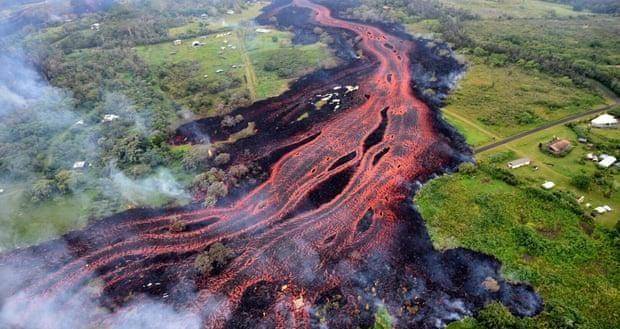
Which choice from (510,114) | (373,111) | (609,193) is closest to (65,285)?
(373,111)

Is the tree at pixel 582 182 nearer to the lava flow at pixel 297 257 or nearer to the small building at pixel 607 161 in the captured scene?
the small building at pixel 607 161

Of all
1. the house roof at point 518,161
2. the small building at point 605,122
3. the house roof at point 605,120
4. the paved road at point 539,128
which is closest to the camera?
the house roof at point 518,161

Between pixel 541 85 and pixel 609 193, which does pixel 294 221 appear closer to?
pixel 609 193

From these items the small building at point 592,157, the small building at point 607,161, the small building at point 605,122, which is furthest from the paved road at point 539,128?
the small building at point 607,161

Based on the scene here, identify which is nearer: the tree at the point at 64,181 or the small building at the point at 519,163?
the tree at the point at 64,181

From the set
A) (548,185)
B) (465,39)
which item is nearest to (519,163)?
(548,185)

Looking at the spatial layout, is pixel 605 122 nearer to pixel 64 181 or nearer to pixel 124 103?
pixel 64 181

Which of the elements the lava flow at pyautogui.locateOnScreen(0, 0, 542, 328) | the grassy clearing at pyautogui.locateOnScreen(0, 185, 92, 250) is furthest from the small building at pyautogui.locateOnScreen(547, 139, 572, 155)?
the grassy clearing at pyautogui.locateOnScreen(0, 185, 92, 250)
